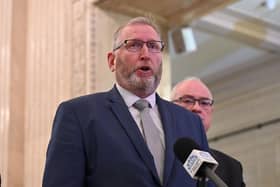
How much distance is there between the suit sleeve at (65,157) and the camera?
248 centimetres

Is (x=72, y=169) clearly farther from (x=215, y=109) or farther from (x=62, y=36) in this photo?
(x=215, y=109)

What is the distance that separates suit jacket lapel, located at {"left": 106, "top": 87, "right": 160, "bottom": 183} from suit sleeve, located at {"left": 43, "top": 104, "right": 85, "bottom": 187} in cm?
16

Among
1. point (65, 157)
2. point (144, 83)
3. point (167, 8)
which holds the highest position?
point (167, 8)

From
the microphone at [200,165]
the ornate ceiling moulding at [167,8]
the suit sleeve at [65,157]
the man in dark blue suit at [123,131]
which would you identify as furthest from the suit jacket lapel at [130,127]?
the ornate ceiling moulding at [167,8]

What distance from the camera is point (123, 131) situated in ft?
8.48

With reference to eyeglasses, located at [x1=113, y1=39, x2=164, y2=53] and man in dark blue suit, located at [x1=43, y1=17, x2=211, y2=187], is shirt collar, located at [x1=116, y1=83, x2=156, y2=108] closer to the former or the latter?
man in dark blue suit, located at [x1=43, y1=17, x2=211, y2=187]

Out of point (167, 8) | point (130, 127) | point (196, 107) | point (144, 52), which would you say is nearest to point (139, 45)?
point (144, 52)

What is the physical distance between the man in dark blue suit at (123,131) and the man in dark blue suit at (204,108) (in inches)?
36.8

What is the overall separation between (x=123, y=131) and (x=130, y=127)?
0.10 feet

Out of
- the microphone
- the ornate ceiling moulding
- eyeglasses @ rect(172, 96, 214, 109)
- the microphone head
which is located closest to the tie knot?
the microphone head

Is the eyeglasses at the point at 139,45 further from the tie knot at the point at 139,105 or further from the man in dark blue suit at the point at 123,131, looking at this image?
the tie knot at the point at 139,105

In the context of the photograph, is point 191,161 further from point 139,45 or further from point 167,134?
point 139,45

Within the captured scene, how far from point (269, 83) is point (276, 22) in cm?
121

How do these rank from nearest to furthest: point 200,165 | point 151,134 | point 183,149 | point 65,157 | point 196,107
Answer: point 200,165, point 183,149, point 65,157, point 151,134, point 196,107
